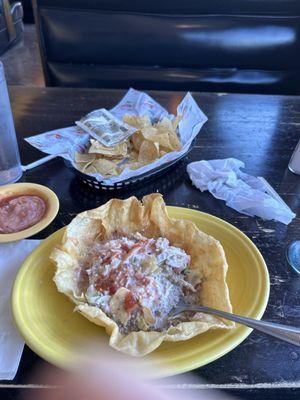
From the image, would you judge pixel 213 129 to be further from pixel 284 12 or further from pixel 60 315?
pixel 284 12

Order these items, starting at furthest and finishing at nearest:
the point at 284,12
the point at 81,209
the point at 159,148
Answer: the point at 284,12 < the point at 159,148 < the point at 81,209

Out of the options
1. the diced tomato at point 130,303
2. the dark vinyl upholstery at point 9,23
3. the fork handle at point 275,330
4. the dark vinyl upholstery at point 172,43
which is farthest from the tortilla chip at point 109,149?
the dark vinyl upholstery at point 9,23

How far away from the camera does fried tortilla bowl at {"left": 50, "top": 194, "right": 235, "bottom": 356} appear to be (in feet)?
1.99

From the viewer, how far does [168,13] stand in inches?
78.0

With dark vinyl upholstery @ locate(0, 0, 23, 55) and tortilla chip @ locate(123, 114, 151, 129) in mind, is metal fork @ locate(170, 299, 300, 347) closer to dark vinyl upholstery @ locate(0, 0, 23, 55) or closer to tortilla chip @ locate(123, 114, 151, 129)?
tortilla chip @ locate(123, 114, 151, 129)

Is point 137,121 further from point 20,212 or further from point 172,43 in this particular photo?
point 172,43

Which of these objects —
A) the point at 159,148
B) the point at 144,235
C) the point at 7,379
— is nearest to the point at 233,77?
the point at 159,148

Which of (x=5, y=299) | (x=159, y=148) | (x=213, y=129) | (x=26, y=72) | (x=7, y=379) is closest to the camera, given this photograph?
(x=7, y=379)

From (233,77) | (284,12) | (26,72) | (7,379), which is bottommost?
(26,72)

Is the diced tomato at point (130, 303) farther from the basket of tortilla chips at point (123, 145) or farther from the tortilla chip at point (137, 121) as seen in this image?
the tortilla chip at point (137, 121)

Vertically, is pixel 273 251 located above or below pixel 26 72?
above

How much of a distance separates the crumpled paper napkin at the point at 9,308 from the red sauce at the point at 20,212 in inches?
1.4

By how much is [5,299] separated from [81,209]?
0.31 metres

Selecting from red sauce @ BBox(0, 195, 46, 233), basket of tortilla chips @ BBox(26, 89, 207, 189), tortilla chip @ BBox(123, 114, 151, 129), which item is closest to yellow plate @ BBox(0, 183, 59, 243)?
red sauce @ BBox(0, 195, 46, 233)
